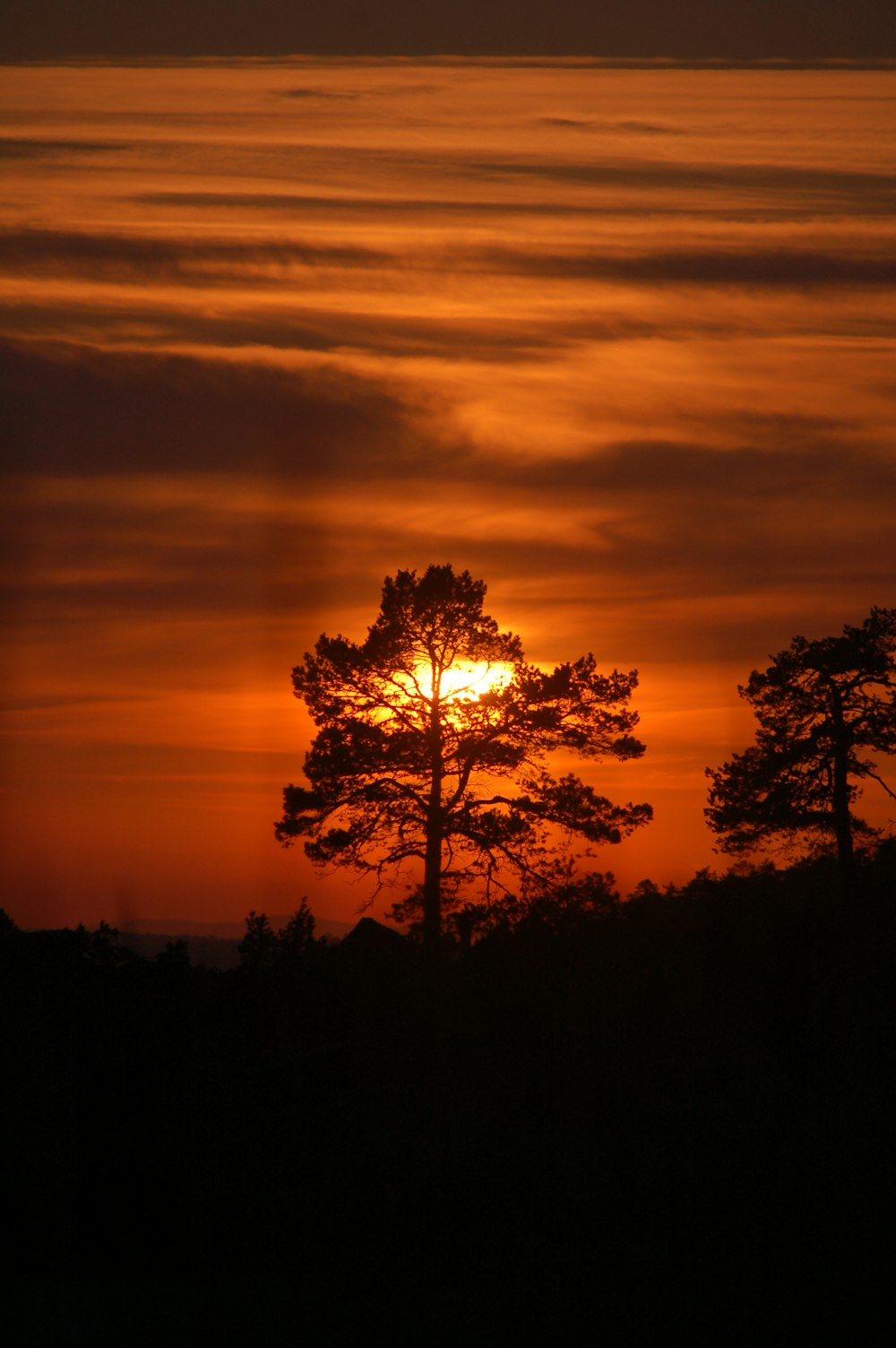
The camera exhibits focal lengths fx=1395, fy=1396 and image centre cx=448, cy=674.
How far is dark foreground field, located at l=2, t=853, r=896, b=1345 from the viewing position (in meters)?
11.7

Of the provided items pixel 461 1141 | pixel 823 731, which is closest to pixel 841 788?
pixel 823 731

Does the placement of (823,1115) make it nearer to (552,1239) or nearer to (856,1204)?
(856,1204)

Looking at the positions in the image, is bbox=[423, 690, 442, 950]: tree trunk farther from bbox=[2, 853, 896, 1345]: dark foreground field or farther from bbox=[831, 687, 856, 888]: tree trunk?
bbox=[831, 687, 856, 888]: tree trunk

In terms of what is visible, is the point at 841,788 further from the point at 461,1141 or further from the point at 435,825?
the point at 461,1141

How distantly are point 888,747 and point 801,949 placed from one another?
45.1 ft

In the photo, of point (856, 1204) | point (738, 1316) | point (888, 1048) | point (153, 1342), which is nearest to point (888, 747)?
point (888, 1048)

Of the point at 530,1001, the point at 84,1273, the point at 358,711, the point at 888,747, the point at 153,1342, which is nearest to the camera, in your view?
the point at 153,1342

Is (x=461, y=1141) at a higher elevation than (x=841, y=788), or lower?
lower

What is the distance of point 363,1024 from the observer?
19953 mm

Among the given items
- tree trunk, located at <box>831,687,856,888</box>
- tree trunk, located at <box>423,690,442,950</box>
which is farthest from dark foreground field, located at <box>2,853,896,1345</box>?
tree trunk, located at <box>831,687,856,888</box>

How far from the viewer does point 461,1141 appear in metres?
16.3

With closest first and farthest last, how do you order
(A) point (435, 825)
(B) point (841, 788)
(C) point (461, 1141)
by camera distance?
1. (C) point (461, 1141)
2. (A) point (435, 825)
3. (B) point (841, 788)

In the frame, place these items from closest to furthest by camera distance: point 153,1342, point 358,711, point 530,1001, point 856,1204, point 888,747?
point 153,1342
point 856,1204
point 530,1001
point 358,711
point 888,747

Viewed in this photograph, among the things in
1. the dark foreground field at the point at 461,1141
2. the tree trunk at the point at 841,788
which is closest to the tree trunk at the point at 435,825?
the dark foreground field at the point at 461,1141
